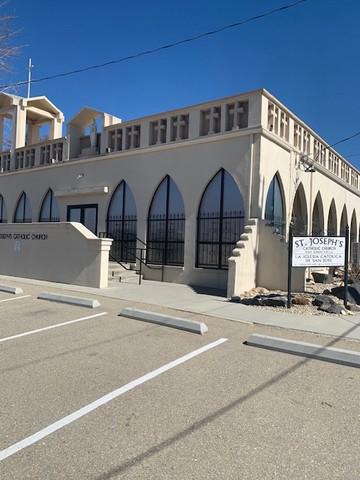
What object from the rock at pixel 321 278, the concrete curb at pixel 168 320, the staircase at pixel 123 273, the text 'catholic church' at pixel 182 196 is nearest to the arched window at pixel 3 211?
the text 'catholic church' at pixel 182 196

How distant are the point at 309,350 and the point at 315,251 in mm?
4490

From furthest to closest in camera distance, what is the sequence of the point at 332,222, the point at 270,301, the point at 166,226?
the point at 332,222
the point at 166,226
the point at 270,301

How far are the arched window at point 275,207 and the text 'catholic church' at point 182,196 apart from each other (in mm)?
39

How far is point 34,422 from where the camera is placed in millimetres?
3625

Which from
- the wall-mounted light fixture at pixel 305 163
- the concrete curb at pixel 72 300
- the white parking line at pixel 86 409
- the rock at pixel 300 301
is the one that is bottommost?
the white parking line at pixel 86 409

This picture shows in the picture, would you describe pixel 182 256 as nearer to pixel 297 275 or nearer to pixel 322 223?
pixel 297 275

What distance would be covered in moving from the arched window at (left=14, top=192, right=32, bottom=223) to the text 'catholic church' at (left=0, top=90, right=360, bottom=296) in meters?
1.19

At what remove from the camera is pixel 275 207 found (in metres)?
14.2

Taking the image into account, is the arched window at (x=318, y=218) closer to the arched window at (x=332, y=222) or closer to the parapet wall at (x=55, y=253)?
the arched window at (x=332, y=222)

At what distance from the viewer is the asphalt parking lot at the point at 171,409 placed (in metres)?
2.99

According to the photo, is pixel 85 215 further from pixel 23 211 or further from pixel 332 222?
pixel 332 222

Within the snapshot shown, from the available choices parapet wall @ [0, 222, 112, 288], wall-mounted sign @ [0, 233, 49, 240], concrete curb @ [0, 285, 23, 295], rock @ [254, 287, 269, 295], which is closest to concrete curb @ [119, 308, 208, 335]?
concrete curb @ [0, 285, 23, 295]

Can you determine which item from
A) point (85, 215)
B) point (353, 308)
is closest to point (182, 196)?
point (85, 215)

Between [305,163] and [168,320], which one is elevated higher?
[305,163]
